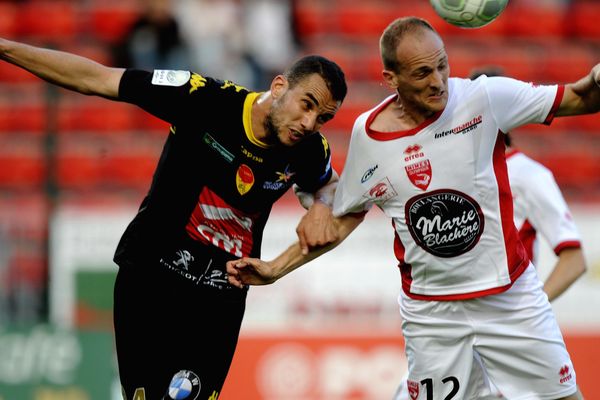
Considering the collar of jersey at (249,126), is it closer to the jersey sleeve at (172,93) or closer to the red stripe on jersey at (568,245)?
the jersey sleeve at (172,93)

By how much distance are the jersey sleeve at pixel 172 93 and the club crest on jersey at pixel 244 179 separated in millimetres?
329

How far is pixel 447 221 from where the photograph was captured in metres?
4.98

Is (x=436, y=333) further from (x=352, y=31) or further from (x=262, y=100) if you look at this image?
(x=352, y=31)

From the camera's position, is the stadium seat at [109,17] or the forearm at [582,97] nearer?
the forearm at [582,97]

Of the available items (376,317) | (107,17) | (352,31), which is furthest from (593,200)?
(107,17)

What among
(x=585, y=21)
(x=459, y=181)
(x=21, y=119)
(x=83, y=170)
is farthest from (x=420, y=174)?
(x=585, y=21)

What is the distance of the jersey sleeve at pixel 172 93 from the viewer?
5.03 metres

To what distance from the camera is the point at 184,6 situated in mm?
12539

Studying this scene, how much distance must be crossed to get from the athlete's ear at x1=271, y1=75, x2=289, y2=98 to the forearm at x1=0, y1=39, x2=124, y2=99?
2.48 ft

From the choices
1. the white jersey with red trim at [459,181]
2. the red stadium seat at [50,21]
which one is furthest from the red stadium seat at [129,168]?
the white jersey with red trim at [459,181]

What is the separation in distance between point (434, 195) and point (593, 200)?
5272 millimetres

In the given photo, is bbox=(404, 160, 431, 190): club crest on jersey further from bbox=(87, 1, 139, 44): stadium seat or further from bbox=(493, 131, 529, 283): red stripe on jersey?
bbox=(87, 1, 139, 44): stadium seat

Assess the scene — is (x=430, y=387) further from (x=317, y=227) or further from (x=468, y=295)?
(x=317, y=227)

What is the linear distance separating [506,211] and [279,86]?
1.25 m
